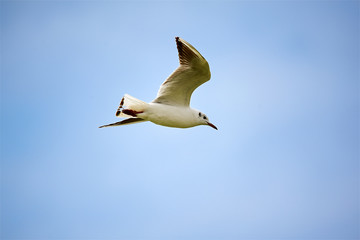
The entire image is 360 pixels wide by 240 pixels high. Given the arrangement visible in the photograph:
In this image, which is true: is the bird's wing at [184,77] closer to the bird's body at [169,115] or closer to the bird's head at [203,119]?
the bird's body at [169,115]

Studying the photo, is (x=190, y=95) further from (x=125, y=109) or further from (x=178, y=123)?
(x=125, y=109)

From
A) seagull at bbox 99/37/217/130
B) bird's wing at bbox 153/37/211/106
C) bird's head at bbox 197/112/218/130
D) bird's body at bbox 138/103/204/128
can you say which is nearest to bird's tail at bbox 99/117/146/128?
seagull at bbox 99/37/217/130

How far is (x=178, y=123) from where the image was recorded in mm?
9117

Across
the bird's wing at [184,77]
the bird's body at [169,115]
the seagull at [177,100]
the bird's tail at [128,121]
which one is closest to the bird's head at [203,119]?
the seagull at [177,100]

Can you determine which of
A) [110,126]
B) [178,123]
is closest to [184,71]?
[178,123]

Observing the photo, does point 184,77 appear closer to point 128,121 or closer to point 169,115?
point 169,115

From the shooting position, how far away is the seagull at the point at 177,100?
27.7ft

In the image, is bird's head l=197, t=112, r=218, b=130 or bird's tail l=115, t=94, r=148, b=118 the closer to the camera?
bird's tail l=115, t=94, r=148, b=118

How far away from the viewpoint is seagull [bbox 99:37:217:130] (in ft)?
27.7

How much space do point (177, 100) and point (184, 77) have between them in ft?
1.96

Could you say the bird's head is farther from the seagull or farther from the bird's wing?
the bird's wing

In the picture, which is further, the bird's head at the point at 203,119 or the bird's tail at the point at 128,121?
the bird's head at the point at 203,119

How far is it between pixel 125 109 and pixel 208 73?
1.54 meters

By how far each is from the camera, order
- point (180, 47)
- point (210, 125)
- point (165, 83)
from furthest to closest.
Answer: point (210, 125) → point (165, 83) → point (180, 47)
